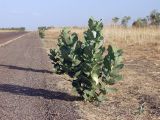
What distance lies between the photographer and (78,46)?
1165 cm

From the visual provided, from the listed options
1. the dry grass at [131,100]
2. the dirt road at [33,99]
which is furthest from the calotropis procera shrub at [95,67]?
the dirt road at [33,99]

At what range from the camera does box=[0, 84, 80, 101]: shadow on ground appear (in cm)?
1200

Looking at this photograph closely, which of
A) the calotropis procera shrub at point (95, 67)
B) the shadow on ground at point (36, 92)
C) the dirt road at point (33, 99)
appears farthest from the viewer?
the shadow on ground at point (36, 92)

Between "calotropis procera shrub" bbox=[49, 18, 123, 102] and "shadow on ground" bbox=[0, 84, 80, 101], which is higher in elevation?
"calotropis procera shrub" bbox=[49, 18, 123, 102]

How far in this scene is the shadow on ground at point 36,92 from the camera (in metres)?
12.0

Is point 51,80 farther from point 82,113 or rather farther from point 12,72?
point 82,113

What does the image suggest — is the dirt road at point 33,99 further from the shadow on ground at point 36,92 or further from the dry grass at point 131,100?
the dry grass at point 131,100

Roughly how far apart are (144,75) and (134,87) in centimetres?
348

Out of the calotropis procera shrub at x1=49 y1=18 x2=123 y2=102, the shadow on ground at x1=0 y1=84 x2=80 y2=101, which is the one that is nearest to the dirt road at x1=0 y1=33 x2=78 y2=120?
the shadow on ground at x1=0 y1=84 x2=80 y2=101

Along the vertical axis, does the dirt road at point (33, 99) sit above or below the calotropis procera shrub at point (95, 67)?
below

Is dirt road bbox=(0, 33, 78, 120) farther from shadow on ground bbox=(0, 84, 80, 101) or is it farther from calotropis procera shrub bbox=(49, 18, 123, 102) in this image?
calotropis procera shrub bbox=(49, 18, 123, 102)

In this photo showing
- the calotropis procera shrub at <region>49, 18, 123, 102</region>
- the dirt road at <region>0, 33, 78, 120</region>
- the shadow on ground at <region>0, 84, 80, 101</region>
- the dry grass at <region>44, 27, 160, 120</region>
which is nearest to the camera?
the dirt road at <region>0, 33, 78, 120</region>

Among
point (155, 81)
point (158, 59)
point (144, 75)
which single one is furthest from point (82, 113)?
point (158, 59)

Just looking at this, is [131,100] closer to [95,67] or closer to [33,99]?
[95,67]
